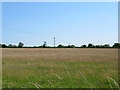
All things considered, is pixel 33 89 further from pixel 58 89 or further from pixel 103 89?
pixel 103 89

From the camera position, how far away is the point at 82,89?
7.65 metres

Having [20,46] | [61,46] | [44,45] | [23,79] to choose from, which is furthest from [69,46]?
[23,79]

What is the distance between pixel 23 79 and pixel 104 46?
80673 millimetres

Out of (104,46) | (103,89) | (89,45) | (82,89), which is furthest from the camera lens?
(104,46)

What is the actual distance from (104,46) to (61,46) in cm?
1597

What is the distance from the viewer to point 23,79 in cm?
1116

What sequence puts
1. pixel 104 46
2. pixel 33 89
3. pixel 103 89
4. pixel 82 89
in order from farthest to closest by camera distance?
pixel 104 46
pixel 82 89
pixel 33 89
pixel 103 89

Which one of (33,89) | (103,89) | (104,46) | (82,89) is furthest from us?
(104,46)

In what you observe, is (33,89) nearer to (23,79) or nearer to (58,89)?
(58,89)

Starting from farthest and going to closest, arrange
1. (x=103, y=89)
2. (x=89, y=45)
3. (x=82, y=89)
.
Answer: (x=89, y=45) < (x=82, y=89) < (x=103, y=89)

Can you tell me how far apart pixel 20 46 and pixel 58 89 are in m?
86.1

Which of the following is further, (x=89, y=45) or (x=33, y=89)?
(x=89, y=45)

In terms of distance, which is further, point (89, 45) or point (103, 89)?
point (89, 45)

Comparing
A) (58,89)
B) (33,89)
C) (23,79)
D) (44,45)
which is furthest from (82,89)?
(44,45)
